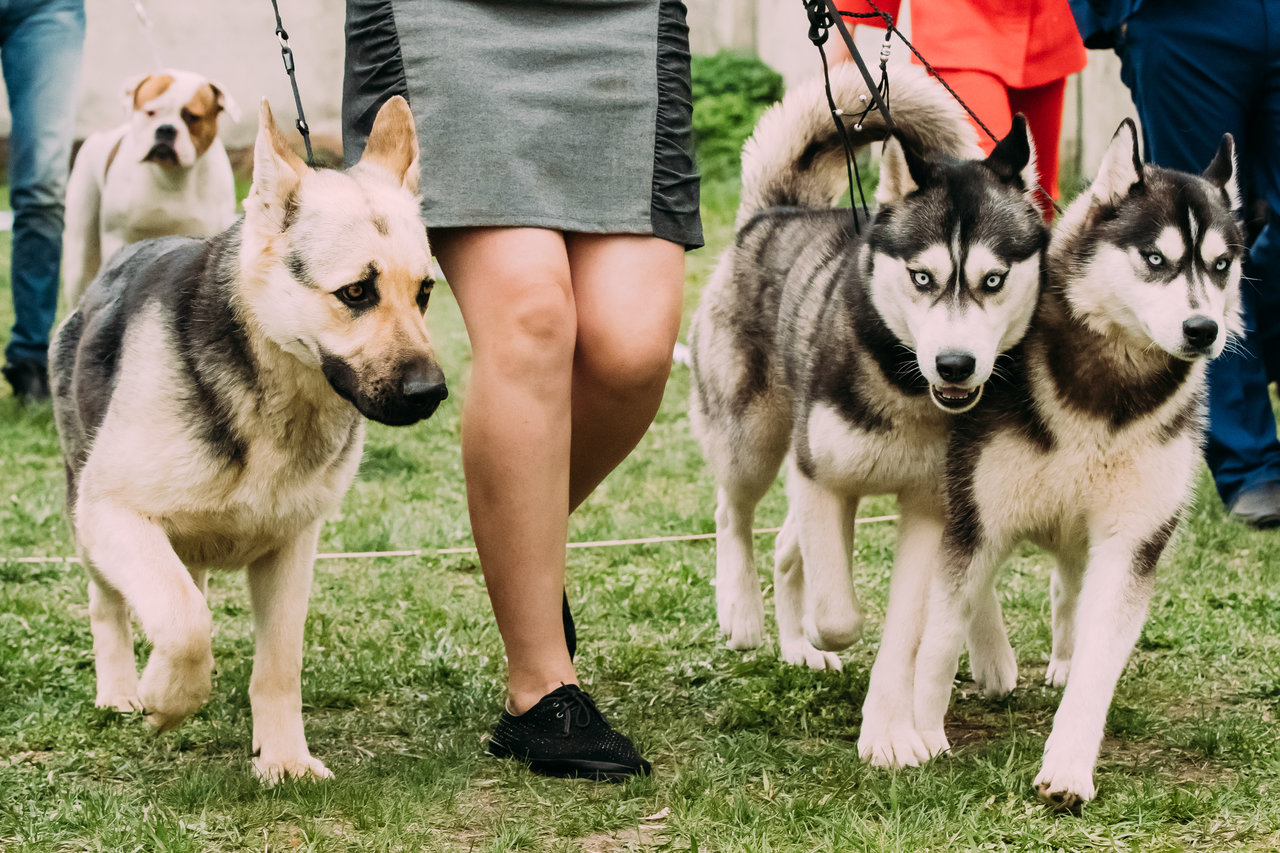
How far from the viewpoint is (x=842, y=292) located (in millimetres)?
3322

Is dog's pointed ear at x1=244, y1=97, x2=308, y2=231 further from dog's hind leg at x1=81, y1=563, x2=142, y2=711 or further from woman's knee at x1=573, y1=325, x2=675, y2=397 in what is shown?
dog's hind leg at x1=81, y1=563, x2=142, y2=711

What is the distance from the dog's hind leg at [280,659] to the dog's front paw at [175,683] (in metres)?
0.27

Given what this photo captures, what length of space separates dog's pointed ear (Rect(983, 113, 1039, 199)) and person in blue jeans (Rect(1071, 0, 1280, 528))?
1471mm

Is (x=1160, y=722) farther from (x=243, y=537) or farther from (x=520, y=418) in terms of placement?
(x=243, y=537)

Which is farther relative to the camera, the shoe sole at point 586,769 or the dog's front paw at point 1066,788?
the shoe sole at point 586,769

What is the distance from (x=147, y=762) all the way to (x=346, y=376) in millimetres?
1081

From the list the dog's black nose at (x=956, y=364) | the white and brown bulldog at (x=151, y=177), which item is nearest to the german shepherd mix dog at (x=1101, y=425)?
the dog's black nose at (x=956, y=364)

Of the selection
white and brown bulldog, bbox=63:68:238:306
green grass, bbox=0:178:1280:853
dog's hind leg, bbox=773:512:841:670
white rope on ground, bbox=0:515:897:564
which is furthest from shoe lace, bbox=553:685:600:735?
white and brown bulldog, bbox=63:68:238:306

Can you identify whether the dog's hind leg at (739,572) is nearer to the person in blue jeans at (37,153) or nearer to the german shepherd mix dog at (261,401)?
the german shepherd mix dog at (261,401)

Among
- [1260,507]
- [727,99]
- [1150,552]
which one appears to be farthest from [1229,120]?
[727,99]

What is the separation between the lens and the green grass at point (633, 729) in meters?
2.68

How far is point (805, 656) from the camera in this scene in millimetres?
3848

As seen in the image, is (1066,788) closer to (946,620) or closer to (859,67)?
(946,620)

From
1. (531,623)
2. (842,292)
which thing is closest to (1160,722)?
(842,292)
